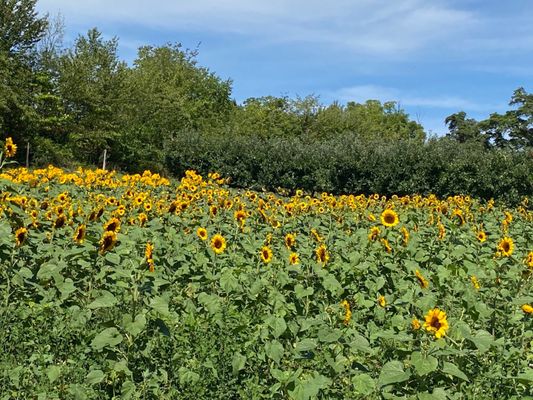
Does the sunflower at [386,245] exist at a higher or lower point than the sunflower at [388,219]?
lower

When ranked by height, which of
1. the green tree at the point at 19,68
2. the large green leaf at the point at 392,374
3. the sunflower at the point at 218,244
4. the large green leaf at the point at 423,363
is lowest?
the large green leaf at the point at 392,374

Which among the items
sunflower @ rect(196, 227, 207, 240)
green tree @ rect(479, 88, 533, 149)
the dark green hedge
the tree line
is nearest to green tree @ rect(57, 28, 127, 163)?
the tree line

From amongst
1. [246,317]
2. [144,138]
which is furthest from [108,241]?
[144,138]

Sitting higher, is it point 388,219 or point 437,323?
point 388,219

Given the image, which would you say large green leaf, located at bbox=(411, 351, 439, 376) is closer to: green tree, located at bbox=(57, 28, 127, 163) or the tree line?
the tree line

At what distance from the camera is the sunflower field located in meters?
2.73

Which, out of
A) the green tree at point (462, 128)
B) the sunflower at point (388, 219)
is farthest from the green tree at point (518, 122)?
the sunflower at point (388, 219)

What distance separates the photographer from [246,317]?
140 inches

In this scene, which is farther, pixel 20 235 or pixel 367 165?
pixel 367 165

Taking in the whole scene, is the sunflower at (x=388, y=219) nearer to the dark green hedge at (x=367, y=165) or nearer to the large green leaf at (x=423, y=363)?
the large green leaf at (x=423, y=363)

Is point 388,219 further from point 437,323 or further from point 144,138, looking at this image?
point 144,138

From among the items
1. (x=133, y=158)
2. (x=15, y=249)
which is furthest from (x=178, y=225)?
(x=133, y=158)

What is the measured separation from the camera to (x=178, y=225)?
18.7 feet

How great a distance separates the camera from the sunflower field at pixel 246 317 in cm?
273
